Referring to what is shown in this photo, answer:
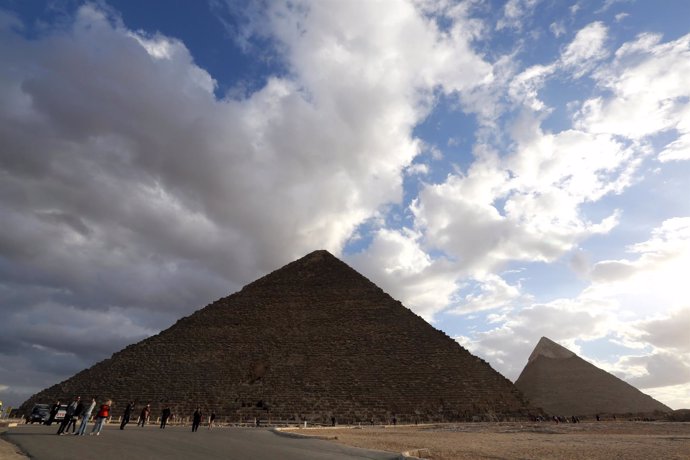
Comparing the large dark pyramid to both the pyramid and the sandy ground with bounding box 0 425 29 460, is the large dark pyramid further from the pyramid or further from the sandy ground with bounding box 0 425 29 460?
the sandy ground with bounding box 0 425 29 460

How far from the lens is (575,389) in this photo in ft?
161

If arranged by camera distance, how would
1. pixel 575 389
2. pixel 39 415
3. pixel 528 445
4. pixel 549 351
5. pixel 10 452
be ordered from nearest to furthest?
pixel 10 452 < pixel 528 445 < pixel 39 415 < pixel 575 389 < pixel 549 351

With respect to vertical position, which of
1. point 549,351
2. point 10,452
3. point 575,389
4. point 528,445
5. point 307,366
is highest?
point 549,351

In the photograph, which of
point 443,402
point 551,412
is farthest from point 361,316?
point 551,412

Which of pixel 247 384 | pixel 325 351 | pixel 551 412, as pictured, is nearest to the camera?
pixel 247 384

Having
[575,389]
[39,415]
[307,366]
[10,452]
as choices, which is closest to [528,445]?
[10,452]

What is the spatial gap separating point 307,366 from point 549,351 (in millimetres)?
30830

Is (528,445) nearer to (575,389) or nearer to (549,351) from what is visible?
(575,389)

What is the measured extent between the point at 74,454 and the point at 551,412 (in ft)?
154

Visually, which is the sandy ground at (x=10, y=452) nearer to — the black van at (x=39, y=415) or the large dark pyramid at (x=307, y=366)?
the black van at (x=39, y=415)

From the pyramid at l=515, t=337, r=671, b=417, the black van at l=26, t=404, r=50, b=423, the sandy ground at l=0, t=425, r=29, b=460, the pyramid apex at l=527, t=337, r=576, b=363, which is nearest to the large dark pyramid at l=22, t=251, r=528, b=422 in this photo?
the black van at l=26, t=404, r=50, b=423

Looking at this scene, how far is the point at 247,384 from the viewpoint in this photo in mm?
35781

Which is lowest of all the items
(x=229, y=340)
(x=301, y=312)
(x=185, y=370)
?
(x=185, y=370)

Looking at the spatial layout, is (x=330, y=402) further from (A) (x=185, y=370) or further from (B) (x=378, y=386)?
(A) (x=185, y=370)
